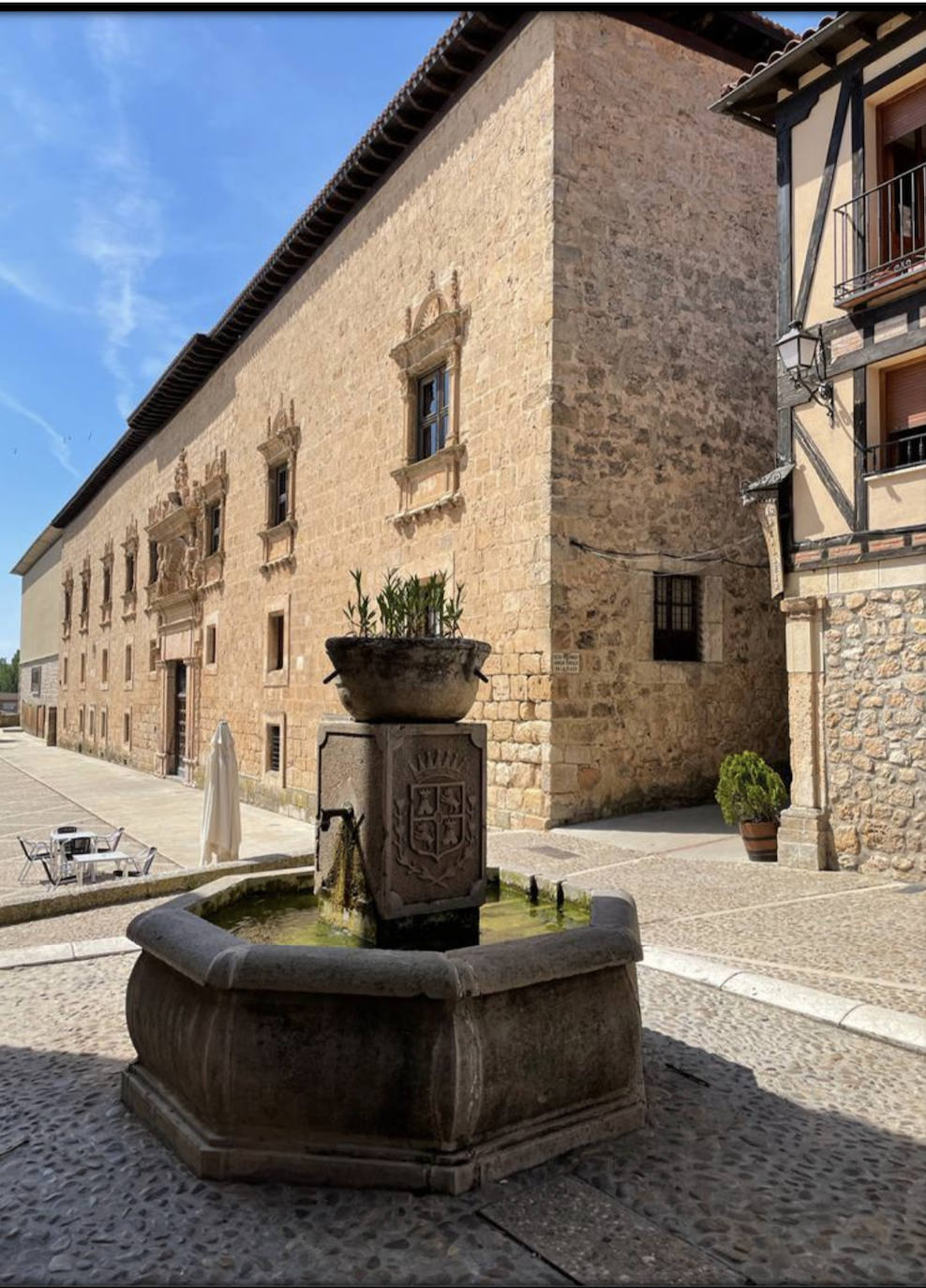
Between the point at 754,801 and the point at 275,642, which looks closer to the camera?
the point at 754,801

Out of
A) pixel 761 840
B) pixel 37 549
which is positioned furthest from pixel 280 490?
pixel 37 549

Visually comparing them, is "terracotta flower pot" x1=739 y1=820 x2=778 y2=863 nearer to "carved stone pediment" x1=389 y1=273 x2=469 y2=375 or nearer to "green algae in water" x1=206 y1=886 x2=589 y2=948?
"green algae in water" x1=206 y1=886 x2=589 y2=948

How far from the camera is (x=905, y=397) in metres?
7.75

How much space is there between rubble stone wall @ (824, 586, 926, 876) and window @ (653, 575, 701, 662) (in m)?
3.23

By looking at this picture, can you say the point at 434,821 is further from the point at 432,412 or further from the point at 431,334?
the point at 431,334

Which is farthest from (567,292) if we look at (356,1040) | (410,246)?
(356,1040)

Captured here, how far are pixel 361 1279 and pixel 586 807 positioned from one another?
319 inches

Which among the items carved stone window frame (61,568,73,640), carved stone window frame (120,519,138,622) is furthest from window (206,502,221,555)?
carved stone window frame (61,568,73,640)

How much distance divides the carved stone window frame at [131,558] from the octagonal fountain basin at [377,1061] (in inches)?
1099

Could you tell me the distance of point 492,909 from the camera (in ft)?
14.3

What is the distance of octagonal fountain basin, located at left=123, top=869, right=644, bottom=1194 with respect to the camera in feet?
8.70

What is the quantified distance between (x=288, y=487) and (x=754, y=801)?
38.7 ft

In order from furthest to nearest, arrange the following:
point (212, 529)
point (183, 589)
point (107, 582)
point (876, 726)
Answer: point (107, 582) → point (183, 589) → point (212, 529) → point (876, 726)

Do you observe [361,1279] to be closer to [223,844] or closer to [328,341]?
[223,844]
